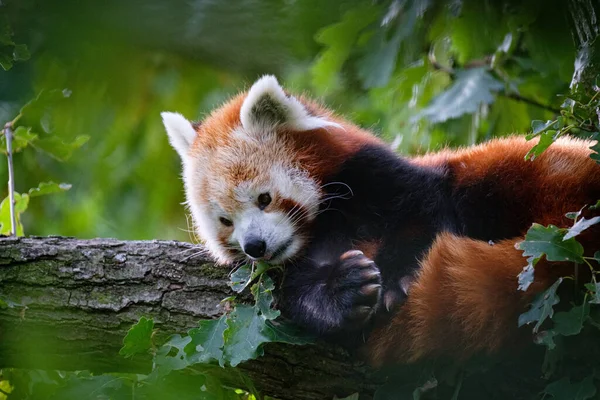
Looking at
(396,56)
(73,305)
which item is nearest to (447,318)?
(73,305)

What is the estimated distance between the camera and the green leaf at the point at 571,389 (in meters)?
1.92

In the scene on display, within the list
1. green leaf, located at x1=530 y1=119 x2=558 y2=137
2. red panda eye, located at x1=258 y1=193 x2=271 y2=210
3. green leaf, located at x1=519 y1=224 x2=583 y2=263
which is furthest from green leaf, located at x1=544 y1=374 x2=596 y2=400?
red panda eye, located at x1=258 y1=193 x2=271 y2=210

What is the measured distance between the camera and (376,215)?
112 inches

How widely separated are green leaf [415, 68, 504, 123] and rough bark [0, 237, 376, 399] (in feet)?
6.40

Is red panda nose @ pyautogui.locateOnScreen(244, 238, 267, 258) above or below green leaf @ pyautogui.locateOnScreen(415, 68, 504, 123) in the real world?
below

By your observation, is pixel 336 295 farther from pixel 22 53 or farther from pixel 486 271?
pixel 22 53

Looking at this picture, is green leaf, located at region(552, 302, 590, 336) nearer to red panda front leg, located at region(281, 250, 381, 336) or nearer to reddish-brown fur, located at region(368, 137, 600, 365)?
reddish-brown fur, located at region(368, 137, 600, 365)

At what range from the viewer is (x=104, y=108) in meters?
2.06

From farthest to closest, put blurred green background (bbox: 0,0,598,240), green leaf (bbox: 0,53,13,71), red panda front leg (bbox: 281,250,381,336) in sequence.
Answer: red panda front leg (bbox: 281,250,381,336)
green leaf (bbox: 0,53,13,71)
blurred green background (bbox: 0,0,598,240)

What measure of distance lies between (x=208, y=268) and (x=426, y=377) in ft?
3.15

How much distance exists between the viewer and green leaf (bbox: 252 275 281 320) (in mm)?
2258

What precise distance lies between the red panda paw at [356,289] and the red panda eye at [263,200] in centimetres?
63

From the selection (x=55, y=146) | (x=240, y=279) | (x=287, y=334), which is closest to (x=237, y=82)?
(x=55, y=146)

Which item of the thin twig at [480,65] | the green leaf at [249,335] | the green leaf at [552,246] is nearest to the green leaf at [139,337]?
the green leaf at [249,335]
